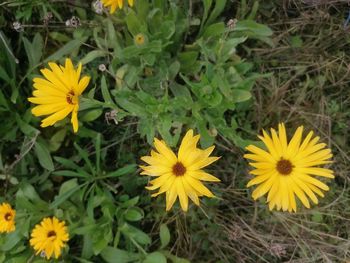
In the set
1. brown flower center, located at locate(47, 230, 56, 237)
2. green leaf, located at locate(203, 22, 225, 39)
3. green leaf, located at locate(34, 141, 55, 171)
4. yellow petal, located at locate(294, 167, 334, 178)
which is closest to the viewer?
yellow petal, located at locate(294, 167, 334, 178)

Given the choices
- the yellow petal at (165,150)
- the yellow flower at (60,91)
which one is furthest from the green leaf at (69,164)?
the yellow petal at (165,150)

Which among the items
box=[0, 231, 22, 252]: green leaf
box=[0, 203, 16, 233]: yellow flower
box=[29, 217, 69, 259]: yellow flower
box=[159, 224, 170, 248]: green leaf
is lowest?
box=[159, 224, 170, 248]: green leaf

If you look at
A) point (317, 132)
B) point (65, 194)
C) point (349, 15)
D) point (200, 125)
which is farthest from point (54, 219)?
point (349, 15)

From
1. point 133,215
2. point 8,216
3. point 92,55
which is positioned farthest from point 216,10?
point 8,216

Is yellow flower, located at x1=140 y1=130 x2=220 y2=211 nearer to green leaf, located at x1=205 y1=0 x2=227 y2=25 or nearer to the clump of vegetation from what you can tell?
the clump of vegetation

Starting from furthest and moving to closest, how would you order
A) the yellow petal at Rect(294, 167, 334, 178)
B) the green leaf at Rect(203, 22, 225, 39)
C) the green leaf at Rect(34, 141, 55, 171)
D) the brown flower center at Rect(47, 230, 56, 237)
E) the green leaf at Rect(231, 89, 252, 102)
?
1. the green leaf at Rect(34, 141, 55, 171)
2. the brown flower center at Rect(47, 230, 56, 237)
3. the green leaf at Rect(203, 22, 225, 39)
4. the green leaf at Rect(231, 89, 252, 102)
5. the yellow petal at Rect(294, 167, 334, 178)

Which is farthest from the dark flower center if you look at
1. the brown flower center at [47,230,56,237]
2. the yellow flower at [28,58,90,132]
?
the brown flower center at [47,230,56,237]

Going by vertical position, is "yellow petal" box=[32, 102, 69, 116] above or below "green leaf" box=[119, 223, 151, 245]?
above
